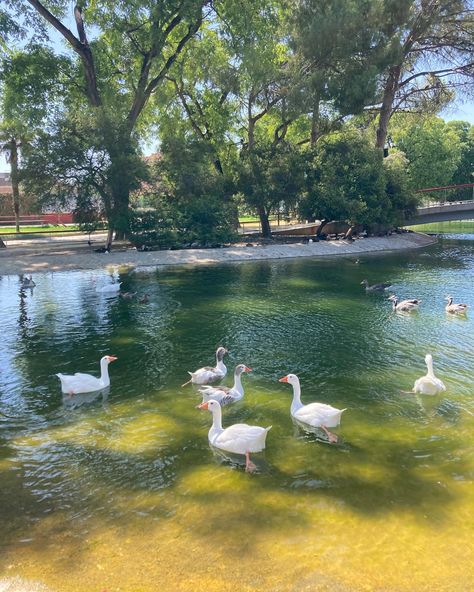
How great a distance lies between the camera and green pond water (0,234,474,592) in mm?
6125

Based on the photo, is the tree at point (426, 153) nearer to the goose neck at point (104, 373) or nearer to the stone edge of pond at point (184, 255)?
the stone edge of pond at point (184, 255)

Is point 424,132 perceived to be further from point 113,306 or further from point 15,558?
point 15,558

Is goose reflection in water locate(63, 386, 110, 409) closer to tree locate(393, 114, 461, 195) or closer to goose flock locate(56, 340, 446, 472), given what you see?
goose flock locate(56, 340, 446, 472)

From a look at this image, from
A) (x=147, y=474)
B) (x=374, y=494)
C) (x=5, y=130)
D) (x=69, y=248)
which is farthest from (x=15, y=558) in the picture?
(x=5, y=130)

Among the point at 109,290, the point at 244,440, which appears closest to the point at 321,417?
the point at 244,440

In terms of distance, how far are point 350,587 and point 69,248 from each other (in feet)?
129

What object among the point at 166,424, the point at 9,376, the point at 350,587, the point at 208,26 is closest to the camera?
the point at 350,587

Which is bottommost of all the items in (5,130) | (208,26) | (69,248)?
(69,248)

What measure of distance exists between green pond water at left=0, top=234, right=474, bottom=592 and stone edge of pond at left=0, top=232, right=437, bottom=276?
16208 millimetres

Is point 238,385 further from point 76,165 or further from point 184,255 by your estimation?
point 76,165

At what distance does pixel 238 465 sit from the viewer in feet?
28.1

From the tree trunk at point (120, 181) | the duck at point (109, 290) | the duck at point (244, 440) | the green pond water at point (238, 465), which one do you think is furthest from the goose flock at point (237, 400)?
the tree trunk at point (120, 181)

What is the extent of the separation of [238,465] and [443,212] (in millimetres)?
53998

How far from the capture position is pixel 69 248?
40.9 m
